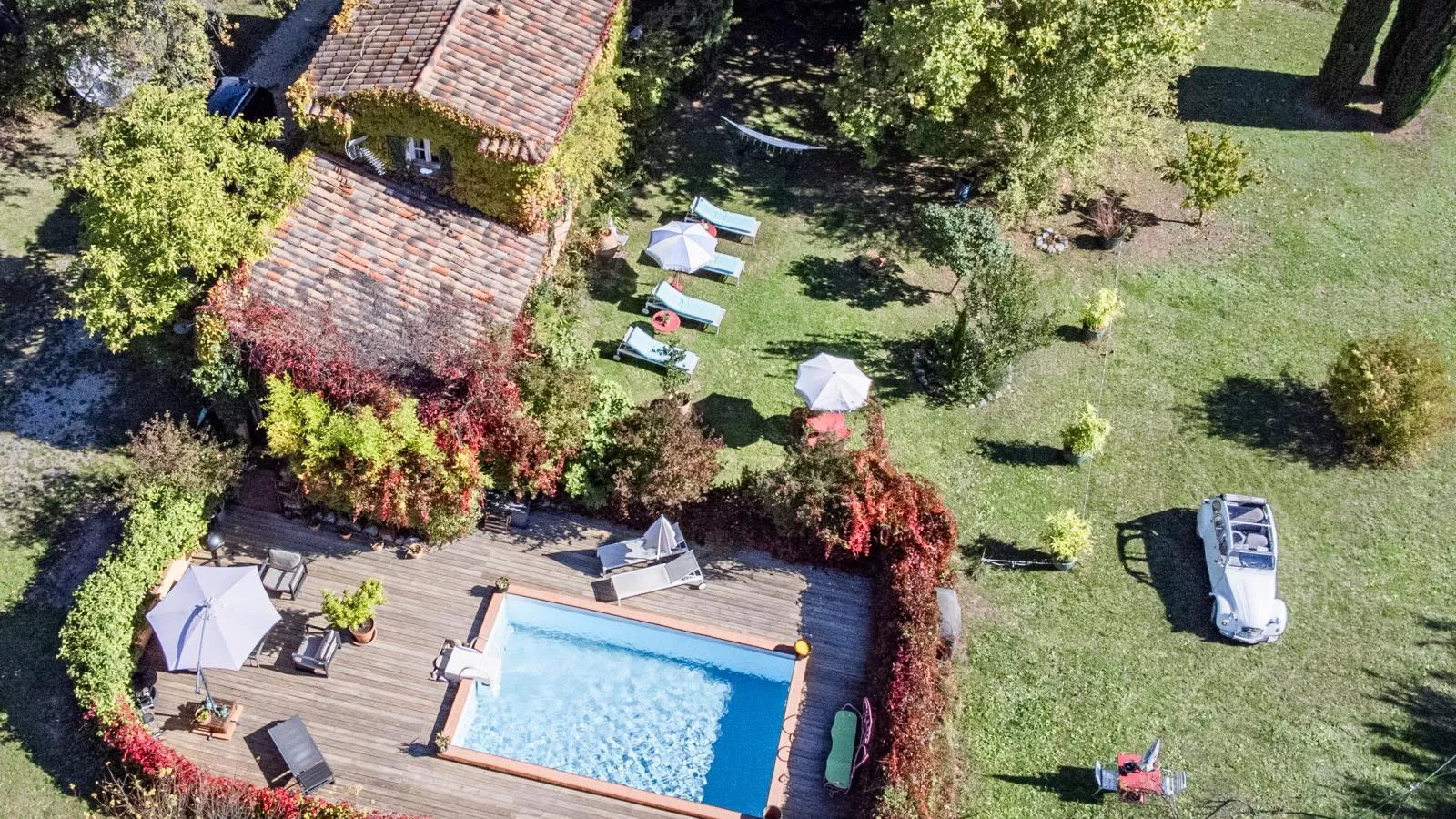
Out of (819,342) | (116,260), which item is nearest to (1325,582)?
(819,342)

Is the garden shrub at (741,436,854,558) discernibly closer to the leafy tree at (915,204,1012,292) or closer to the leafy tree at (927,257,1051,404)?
the leafy tree at (927,257,1051,404)

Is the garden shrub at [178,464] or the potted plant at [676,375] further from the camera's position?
the potted plant at [676,375]

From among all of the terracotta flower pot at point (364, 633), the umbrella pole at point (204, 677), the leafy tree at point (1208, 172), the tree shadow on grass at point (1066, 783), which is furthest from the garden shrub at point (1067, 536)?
the umbrella pole at point (204, 677)

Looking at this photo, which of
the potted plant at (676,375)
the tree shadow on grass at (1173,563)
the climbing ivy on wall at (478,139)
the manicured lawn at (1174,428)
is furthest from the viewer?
the potted plant at (676,375)

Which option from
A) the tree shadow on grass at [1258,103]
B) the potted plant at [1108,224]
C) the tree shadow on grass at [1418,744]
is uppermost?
the tree shadow on grass at [1258,103]

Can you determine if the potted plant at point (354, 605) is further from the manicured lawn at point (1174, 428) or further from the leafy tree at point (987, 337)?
the leafy tree at point (987, 337)

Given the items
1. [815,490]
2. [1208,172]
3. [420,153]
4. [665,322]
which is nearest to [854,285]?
[665,322]
